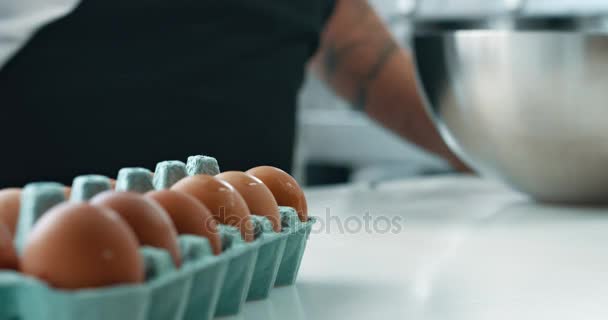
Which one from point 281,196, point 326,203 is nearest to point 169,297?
point 281,196

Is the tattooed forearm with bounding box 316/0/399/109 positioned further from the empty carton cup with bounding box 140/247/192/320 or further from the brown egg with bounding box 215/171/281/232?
the empty carton cup with bounding box 140/247/192/320

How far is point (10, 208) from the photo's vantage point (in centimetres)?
38

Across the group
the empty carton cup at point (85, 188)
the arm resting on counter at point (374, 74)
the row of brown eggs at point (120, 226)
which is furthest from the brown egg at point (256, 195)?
the arm resting on counter at point (374, 74)

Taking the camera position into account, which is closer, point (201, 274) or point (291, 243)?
point (201, 274)

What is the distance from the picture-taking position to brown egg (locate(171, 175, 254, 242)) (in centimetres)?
42

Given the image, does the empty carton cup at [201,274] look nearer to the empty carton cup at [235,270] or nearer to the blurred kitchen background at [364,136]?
the empty carton cup at [235,270]

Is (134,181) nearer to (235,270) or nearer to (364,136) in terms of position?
(235,270)

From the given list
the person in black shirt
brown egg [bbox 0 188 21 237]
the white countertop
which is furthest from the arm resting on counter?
brown egg [bbox 0 188 21 237]

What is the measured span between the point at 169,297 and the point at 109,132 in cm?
70

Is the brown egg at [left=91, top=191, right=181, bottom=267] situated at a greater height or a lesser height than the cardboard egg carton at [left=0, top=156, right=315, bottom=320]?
greater

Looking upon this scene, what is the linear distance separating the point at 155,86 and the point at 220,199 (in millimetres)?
647

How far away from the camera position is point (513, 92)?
92cm

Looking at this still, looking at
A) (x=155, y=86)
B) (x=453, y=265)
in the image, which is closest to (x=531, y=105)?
(x=453, y=265)

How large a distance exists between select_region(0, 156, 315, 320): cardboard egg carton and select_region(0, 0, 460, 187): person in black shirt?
21.0 inches
